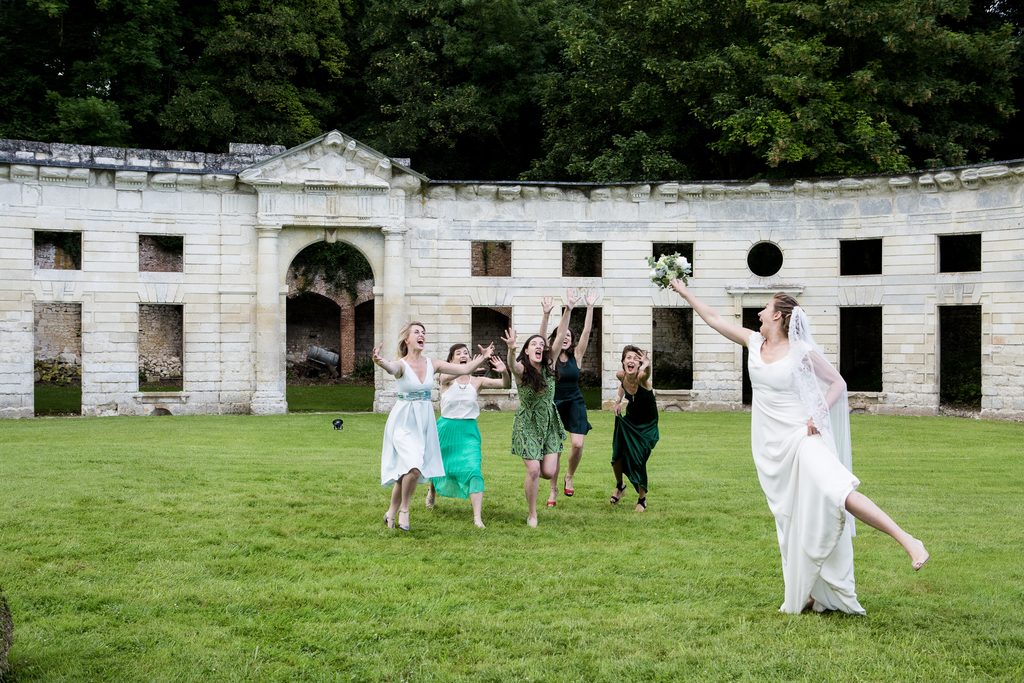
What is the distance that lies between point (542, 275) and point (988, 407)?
1151 cm

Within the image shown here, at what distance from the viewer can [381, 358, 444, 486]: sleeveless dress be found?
831cm

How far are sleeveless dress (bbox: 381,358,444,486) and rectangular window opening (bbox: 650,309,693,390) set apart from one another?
75.5 feet

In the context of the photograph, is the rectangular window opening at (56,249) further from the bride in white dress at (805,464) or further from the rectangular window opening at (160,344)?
the bride in white dress at (805,464)

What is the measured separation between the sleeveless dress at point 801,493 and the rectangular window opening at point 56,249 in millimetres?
26810

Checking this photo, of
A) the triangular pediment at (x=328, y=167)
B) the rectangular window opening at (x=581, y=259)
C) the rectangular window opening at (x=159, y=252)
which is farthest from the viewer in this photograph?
the rectangular window opening at (x=581, y=259)

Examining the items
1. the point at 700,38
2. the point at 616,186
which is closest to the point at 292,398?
the point at 616,186

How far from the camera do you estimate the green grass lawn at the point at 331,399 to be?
24.0 metres

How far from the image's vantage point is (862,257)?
2938 cm

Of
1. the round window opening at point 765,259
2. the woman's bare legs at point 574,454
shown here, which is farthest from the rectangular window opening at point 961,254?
the woman's bare legs at point 574,454

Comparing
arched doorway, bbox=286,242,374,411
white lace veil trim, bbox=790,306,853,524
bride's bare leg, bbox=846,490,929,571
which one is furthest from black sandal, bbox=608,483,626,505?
arched doorway, bbox=286,242,374,411

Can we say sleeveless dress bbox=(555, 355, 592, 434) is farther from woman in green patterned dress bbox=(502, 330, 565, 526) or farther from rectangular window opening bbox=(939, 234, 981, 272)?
rectangular window opening bbox=(939, 234, 981, 272)

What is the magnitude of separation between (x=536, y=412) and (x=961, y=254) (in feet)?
76.6

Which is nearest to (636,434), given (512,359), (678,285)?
(512,359)

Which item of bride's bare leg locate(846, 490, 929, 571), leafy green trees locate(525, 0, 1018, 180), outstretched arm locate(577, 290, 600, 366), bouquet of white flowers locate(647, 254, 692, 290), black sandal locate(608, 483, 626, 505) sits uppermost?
leafy green trees locate(525, 0, 1018, 180)
